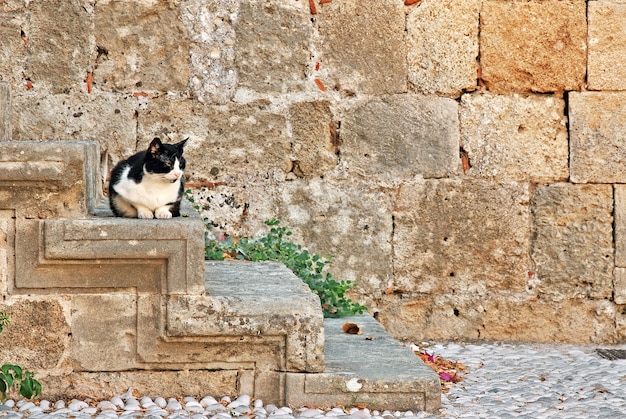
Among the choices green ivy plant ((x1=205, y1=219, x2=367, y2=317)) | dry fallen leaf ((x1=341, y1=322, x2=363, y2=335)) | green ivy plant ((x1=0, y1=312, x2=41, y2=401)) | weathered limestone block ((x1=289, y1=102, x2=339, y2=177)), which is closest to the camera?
green ivy plant ((x1=0, y1=312, x2=41, y2=401))

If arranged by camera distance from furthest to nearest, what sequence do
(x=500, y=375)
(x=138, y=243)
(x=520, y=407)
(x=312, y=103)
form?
(x=312, y=103) < (x=500, y=375) < (x=520, y=407) < (x=138, y=243)

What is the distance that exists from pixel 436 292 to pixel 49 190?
2.95 metres

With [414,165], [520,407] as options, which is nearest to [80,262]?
[520,407]

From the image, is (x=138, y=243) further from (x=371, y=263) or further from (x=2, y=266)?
(x=371, y=263)

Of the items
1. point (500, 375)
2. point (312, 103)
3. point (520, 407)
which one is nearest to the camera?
point (520, 407)

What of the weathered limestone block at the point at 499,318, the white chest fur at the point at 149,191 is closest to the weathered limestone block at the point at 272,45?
the weathered limestone block at the point at 499,318

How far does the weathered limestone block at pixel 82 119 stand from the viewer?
19.2 feet

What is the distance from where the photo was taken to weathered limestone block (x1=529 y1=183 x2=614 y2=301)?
238 inches

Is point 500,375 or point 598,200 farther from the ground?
point 598,200

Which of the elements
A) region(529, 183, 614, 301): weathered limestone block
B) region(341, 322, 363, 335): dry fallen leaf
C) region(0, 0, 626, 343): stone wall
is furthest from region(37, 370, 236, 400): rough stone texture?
region(529, 183, 614, 301): weathered limestone block

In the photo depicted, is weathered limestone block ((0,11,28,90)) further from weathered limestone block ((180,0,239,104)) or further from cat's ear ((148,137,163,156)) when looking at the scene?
cat's ear ((148,137,163,156))

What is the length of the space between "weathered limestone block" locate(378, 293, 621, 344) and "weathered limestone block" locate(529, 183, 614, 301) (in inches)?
3.9

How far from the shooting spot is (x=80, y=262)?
3.86 metres

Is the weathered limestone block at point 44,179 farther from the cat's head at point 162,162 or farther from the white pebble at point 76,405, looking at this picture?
the white pebble at point 76,405
